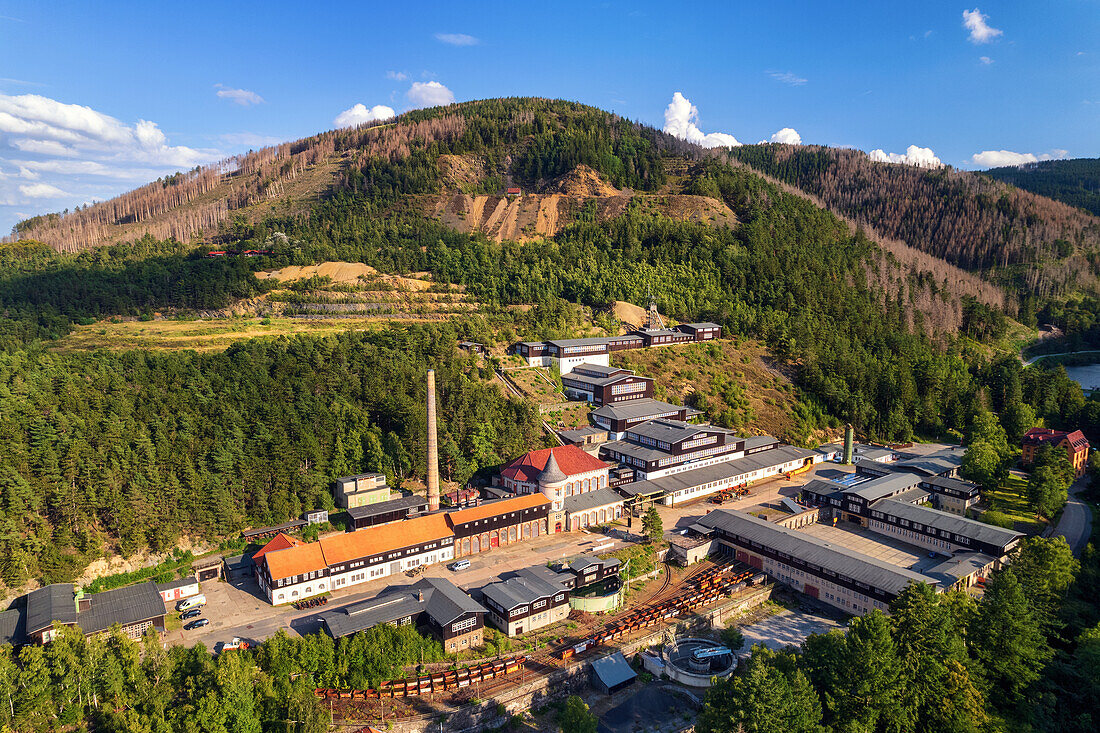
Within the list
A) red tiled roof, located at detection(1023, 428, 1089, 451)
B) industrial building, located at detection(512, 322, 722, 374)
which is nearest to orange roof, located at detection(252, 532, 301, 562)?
industrial building, located at detection(512, 322, 722, 374)

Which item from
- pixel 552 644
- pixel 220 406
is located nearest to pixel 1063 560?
pixel 552 644

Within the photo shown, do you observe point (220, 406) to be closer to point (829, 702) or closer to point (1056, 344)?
point (829, 702)

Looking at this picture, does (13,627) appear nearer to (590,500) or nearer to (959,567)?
(590,500)

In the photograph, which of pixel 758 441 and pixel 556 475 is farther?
pixel 758 441

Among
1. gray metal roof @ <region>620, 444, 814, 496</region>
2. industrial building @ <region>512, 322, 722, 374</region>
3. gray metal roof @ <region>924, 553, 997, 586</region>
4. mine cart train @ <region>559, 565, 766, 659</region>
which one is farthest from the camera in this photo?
industrial building @ <region>512, 322, 722, 374</region>

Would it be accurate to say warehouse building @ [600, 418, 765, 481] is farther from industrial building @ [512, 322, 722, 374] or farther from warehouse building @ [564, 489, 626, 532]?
industrial building @ [512, 322, 722, 374]

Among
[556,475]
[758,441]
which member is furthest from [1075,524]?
[556,475]
